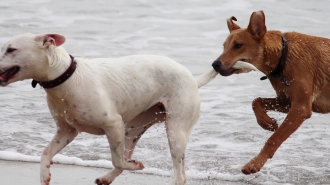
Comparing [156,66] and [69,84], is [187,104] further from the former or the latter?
[69,84]

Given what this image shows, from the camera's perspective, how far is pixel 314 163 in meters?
7.03

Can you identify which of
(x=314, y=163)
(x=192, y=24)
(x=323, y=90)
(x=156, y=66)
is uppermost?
(x=156, y=66)

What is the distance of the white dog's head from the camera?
4953 millimetres

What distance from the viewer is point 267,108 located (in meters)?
6.86

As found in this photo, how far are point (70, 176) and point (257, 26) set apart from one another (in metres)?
2.07

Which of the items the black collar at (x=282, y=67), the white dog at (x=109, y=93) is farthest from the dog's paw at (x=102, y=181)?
the black collar at (x=282, y=67)

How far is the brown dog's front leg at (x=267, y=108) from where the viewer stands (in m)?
6.76

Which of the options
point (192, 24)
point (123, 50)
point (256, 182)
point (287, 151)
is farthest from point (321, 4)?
point (256, 182)

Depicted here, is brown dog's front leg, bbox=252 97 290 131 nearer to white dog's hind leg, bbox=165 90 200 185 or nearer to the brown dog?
the brown dog

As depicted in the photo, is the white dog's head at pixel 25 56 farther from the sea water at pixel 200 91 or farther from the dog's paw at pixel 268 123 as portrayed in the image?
the dog's paw at pixel 268 123

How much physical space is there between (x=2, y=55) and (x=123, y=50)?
733 cm

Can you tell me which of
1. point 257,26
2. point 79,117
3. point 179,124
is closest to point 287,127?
point 257,26

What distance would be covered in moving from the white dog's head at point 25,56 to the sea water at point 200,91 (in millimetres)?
1982

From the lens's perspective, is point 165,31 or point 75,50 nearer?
point 75,50
